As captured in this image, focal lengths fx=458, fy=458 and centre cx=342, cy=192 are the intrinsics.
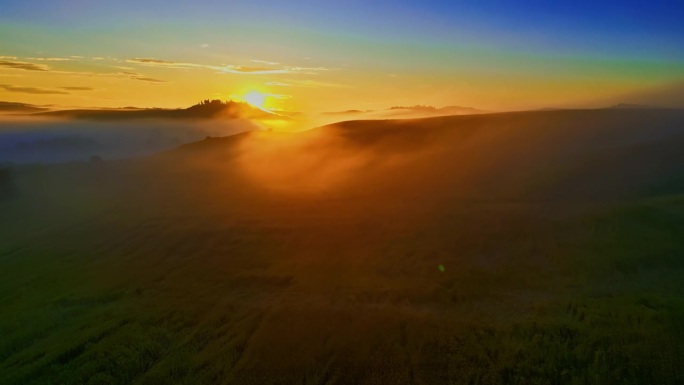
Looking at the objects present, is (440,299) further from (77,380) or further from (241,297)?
(77,380)

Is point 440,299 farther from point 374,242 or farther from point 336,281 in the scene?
point 374,242

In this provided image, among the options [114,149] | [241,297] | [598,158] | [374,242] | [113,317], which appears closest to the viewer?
[113,317]

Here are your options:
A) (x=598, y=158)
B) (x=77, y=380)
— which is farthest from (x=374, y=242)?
(x=598, y=158)

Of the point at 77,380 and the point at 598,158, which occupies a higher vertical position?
the point at 598,158

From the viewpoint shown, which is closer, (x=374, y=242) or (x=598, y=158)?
(x=374, y=242)

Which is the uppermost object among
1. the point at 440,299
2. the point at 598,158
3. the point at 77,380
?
the point at 598,158

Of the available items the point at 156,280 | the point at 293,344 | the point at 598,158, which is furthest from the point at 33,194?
the point at 598,158

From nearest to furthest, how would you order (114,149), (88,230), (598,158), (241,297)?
(241,297) < (88,230) < (598,158) < (114,149)
